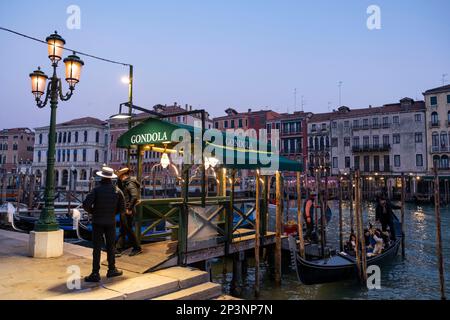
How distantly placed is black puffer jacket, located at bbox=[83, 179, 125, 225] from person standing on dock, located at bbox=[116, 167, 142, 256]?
3.34ft

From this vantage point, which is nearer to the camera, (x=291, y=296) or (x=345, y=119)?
(x=291, y=296)

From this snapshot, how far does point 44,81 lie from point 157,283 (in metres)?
4.97

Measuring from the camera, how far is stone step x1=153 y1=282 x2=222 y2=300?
15.2 feet

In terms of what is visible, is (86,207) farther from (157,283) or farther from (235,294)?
(235,294)

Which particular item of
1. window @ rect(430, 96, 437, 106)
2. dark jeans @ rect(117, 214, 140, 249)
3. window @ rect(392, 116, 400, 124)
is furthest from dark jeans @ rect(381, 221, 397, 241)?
window @ rect(430, 96, 437, 106)

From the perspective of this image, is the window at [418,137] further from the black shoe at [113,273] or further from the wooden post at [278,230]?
the black shoe at [113,273]

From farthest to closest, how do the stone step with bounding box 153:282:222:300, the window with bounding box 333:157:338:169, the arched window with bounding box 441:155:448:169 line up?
1. the window with bounding box 333:157:338:169
2. the arched window with bounding box 441:155:448:169
3. the stone step with bounding box 153:282:222:300

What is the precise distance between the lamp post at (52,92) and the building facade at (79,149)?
153 ft

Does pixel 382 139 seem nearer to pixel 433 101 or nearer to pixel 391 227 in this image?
pixel 433 101

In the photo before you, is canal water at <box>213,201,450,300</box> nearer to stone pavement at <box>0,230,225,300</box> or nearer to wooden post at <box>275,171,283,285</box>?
wooden post at <box>275,171,283,285</box>

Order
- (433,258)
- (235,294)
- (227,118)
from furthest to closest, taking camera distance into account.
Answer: (227,118) < (433,258) < (235,294)

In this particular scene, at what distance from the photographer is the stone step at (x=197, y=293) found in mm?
4629
